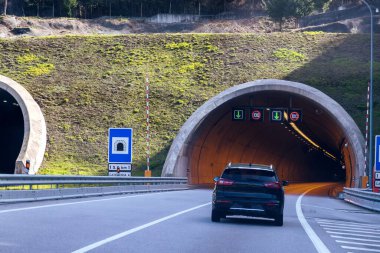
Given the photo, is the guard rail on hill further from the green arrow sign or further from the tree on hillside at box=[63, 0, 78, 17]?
the tree on hillside at box=[63, 0, 78, 17]

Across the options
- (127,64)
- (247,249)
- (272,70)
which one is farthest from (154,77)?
(247,249)

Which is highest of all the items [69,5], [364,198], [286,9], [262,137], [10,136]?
[69,5]

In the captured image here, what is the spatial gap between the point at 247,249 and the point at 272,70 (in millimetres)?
50066

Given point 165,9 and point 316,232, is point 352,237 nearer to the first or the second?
point 316,232

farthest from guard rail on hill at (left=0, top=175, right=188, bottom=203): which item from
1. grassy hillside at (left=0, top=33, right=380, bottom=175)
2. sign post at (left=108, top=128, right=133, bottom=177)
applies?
grassy hillside at (left=0, top=33, right=380, bottom=175)

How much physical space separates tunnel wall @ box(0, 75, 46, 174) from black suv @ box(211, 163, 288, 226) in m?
29.2

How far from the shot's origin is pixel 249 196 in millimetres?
19203

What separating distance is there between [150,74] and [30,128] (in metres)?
15.6

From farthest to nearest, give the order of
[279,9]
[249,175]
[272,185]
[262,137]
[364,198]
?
[279,9]
[262,137]
[364,198]
[249,175]
[272,185]

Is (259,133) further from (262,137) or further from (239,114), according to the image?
(239,114)

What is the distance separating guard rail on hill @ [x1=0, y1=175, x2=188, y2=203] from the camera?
74.7 feet

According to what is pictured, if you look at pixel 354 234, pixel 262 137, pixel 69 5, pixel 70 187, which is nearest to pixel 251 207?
pixel 354 234

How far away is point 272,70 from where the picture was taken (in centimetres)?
6266

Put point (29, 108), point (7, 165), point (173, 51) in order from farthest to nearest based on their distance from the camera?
point (173, 51), point (7, 165), point (29, 108)
